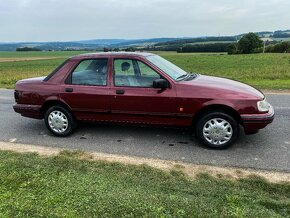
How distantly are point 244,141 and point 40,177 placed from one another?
3465mm

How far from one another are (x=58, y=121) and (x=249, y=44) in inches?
2791

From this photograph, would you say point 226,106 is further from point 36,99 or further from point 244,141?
point 36,99

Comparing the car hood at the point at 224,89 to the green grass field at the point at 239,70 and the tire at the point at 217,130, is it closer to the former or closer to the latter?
the tire at the point at 217,130

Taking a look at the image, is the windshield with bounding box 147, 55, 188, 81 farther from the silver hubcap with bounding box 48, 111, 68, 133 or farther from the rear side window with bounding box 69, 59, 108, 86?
the silver hubcap with bounding box 48, 111, 68, 133

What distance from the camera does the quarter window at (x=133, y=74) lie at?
Result: 549 centimetres

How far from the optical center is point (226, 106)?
A: 509 cm

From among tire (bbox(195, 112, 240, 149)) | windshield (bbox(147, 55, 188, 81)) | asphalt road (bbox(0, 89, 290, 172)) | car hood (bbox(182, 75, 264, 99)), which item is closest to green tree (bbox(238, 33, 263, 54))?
asphalt road (bbox(0, 89, 290, 172))

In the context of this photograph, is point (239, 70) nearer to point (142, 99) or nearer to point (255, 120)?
point (255, 120)

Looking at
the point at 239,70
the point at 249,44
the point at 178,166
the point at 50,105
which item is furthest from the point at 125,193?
the point at 249,44

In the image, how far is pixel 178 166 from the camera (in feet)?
15.0

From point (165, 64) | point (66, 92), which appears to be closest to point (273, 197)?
point (165, 64)

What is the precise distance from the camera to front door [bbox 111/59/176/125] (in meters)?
5.34

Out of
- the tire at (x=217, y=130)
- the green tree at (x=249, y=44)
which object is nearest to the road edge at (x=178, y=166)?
the tire at (x=217, y=130)

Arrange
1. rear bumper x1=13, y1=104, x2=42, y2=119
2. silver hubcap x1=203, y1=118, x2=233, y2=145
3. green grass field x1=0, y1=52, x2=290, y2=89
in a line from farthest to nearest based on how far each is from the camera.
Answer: green grass field x1=0, y1=52, x2=290, y2=89 < rear bumper x1=13, y1=104, x2=42, y2=119 < silver hubcap x1=203, y1=118, x2=233, y2=145
